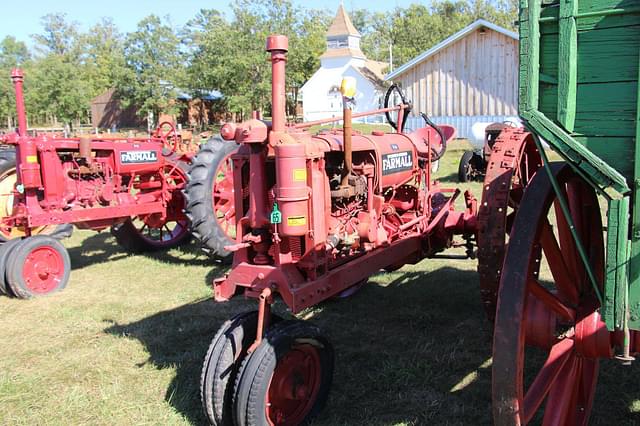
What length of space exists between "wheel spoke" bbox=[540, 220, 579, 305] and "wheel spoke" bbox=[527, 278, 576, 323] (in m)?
0.20

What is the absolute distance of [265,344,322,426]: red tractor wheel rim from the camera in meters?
2.82

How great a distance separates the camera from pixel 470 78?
20.2 meters

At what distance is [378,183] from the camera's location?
4035 millimetres

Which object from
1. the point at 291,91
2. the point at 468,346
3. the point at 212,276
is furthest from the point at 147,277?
the point at 291,91

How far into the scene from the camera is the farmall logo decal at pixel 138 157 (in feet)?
22.2

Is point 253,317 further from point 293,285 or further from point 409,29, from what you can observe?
point 409,29

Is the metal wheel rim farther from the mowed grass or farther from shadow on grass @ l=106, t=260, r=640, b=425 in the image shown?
shadow on grass @ l=106, t=260, r=640, b=425

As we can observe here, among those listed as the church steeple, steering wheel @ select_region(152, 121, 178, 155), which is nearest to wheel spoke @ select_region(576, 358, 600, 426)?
steering wheel @ select_region(152, 121, 178, 155)

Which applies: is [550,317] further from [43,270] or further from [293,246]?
[43,270]

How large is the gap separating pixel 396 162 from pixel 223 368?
7.07 feet

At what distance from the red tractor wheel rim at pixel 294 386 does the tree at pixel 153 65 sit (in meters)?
40.4

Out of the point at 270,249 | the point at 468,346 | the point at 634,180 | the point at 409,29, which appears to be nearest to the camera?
the point at 634,180

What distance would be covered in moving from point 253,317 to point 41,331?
2.50 metres

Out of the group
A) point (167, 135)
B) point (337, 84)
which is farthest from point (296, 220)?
point (337, 84)
